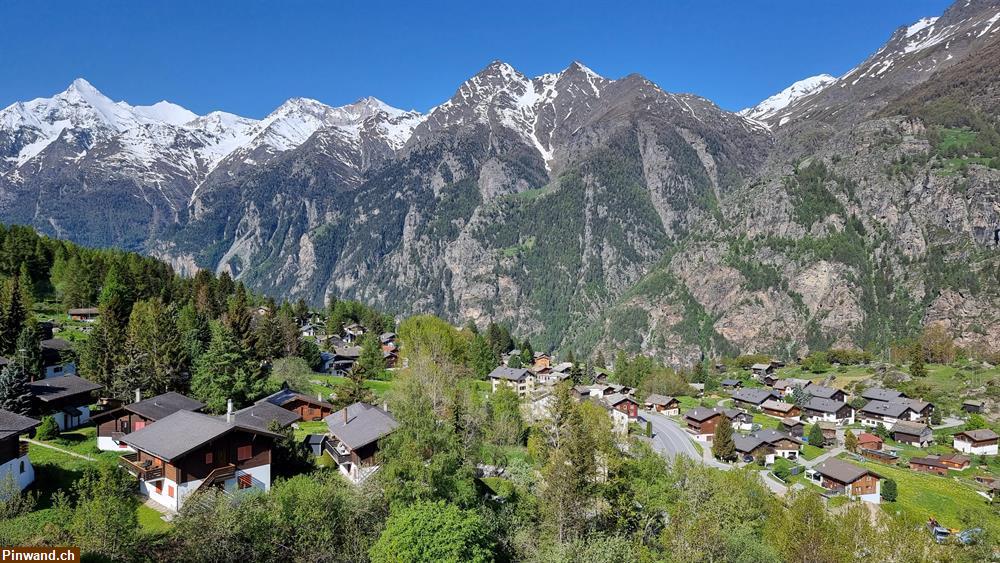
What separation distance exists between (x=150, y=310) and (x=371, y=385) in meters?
34.6

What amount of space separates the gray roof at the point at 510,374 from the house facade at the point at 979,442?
244 ft

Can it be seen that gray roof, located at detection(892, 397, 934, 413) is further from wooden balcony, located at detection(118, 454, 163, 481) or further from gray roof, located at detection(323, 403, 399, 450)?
wooden balcony, located at detection(118, 454, 163, 481)

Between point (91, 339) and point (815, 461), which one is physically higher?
point (91, 339)

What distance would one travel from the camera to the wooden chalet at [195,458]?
116 feet

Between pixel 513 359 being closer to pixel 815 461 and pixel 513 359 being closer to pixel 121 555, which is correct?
pixel 815 461

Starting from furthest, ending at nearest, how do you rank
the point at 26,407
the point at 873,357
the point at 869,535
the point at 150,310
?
the point at 873,357 → the point at 150,310 → the point at 26,407 → the point at 869,535

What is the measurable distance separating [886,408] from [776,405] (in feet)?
61.2

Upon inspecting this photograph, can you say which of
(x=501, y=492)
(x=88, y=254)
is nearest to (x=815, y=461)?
(x=501, y=492)

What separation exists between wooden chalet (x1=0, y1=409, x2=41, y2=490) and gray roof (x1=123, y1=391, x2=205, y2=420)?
914cm

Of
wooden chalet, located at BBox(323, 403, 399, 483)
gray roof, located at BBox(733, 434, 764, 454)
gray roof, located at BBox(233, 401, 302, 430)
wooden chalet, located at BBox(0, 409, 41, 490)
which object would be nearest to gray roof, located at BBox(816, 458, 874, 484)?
gray roof, located at BBox(733, 434, 764, 454)

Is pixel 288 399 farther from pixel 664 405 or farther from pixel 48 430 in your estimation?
pixel 664 405

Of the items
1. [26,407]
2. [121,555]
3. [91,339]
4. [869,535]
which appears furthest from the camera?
[91,339]

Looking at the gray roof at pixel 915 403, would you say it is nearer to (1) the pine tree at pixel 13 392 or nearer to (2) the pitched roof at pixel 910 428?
(2) the pitched roof at pixel 910 428

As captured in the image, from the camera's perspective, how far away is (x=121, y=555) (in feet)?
79.2
